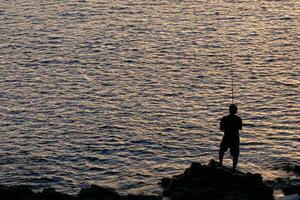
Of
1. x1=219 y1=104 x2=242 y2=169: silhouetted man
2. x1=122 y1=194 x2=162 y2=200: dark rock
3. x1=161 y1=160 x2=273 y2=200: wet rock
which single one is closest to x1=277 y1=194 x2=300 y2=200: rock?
x1=161 y1=160 x2=273 y2=200: wet rock

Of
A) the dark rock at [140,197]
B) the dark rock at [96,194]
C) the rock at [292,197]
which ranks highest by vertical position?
the dark rock at [96,194]

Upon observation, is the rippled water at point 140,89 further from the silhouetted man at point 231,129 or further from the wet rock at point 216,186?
the wet rock at point 216,186

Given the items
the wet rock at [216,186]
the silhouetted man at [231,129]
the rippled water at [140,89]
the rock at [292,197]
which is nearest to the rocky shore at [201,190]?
the wet rock at [216,186]

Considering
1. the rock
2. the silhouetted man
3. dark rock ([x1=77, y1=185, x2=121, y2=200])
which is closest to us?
the rock

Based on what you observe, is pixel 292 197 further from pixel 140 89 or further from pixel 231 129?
pixel 140 89

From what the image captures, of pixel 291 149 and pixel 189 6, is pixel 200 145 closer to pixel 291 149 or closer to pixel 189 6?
pixel 291 149

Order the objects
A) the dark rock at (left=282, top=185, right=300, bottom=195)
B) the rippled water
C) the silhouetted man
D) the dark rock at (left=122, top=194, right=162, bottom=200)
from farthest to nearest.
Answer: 1. the rippled water
2. the silhouetted man
3. the dark rock at (left=122, top=194, right=162, bottom=200)
4. the dark rock at (left=282, top=185, right=300, bottom=195)

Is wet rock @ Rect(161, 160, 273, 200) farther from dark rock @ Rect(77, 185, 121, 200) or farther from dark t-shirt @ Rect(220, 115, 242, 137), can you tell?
dark rock @ Rect(77, 185, 121, 200)

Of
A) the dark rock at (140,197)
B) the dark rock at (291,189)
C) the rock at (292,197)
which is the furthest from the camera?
the dark rock at (140,197)

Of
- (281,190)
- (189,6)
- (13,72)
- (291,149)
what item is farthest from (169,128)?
(189,6)

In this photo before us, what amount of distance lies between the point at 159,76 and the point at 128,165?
392 inches

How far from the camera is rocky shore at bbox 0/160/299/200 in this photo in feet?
61.1

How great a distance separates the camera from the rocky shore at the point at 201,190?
18614 mm

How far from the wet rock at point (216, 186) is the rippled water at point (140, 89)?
6.12 feet
